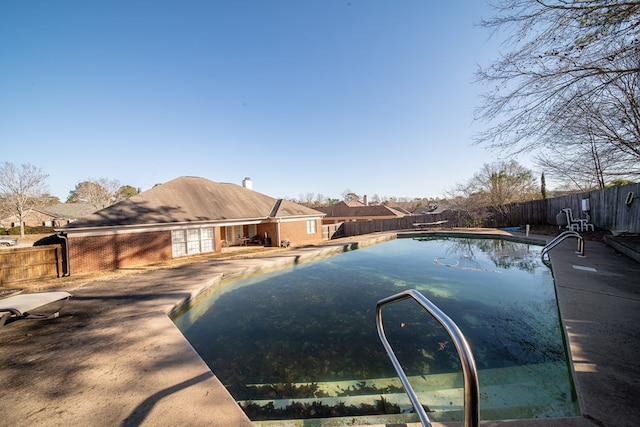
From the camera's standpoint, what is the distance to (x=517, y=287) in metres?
7.18

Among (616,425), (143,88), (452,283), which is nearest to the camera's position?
(616,425)

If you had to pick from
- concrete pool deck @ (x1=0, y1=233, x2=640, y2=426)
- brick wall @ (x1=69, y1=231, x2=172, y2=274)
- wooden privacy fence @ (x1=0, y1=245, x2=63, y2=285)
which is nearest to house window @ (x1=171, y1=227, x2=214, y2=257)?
brick wall @ (x1=69, y1=231, x2=172, y2=274)

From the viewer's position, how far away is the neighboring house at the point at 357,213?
35.2 m

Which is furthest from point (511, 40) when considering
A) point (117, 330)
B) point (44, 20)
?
point (44, 20)

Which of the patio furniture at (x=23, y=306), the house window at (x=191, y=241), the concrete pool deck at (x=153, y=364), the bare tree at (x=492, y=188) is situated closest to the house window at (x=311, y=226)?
the house window at (x=191, y=241)

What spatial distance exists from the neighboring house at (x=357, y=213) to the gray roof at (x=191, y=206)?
16.9 m

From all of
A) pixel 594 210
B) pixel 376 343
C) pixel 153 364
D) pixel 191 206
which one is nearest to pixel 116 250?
Answer: pixel 191 206

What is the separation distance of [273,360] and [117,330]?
3.11 metres

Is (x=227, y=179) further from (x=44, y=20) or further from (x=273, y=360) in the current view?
(x=273, y=360)

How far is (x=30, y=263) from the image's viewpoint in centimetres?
923

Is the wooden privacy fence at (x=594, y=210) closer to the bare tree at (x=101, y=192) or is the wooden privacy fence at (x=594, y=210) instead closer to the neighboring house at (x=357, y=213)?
the neighboring house at (x=357, y=213)

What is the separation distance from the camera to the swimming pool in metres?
3.04

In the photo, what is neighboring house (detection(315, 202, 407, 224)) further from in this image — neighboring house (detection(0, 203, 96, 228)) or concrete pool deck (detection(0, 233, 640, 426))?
neighboring house (detection(0, 203, 96, 228))

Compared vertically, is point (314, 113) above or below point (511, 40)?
above
